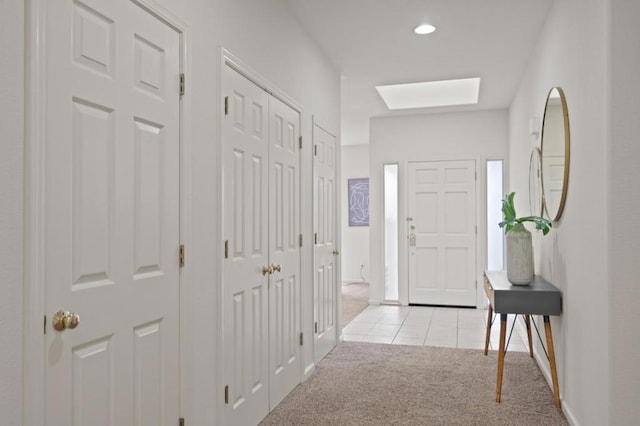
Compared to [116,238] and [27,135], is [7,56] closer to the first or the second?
[27,135]

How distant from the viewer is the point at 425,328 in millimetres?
5453

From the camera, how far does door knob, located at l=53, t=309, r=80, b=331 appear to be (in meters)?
1.43

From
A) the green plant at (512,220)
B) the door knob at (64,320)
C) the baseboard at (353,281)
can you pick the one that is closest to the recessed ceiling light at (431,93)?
the green plant at (512,220)

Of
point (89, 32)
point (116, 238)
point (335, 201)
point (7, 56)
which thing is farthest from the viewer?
point (335, 201)

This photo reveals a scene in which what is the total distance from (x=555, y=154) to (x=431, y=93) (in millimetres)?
3138

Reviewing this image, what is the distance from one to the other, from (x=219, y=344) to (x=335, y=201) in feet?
7.94

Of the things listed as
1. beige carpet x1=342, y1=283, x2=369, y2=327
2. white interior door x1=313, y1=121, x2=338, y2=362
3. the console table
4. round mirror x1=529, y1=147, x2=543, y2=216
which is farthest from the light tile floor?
the console table

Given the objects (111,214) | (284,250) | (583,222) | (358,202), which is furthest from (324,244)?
(358,202)

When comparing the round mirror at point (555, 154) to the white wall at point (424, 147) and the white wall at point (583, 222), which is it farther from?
the white wall at point (424, 147)

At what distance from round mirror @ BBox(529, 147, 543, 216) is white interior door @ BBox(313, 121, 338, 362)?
1714mm

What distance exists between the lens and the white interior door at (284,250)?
10.2 ft

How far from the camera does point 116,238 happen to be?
170 centimetres

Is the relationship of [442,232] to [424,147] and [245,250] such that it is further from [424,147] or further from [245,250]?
[245,250]

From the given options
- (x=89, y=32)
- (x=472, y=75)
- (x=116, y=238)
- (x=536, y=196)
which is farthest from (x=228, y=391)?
(x=472, y=75)
